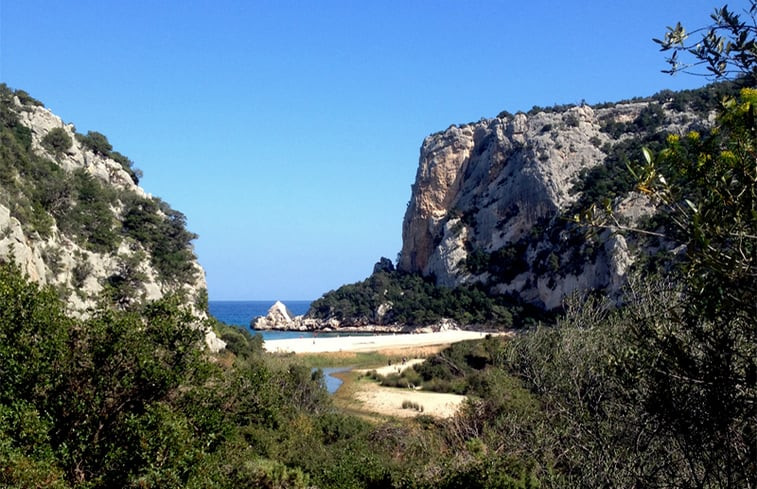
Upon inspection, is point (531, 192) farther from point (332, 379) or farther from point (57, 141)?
point (57, 141)

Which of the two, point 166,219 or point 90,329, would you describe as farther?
point 166,219

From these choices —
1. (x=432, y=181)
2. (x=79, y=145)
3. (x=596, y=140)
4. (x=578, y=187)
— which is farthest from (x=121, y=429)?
(x=432, y=181)

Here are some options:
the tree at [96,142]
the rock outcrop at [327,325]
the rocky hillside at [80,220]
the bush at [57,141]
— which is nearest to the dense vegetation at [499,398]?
the rocky hillside at [80,220]

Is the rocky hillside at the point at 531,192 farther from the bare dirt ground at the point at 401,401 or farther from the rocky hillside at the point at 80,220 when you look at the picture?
the rocky hillside at the point at 80,220

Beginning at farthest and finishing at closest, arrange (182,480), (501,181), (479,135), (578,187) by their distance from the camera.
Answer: (479,135) → (501,181) → (578,187) → (182,480)

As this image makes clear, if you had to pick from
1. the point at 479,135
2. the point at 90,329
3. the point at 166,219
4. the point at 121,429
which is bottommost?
the point at 121,429

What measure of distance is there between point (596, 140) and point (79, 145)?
5953 centimetres

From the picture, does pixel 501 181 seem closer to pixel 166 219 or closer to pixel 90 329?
pixel 166 219

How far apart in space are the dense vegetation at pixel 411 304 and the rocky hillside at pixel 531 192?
189cm

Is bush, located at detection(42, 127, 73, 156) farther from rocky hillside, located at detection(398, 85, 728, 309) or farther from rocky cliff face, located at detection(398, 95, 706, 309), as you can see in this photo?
rocky cliff face, located at detection(398, 95, 706, 309)

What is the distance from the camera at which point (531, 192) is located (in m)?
74.6

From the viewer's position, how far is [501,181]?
82438 mm

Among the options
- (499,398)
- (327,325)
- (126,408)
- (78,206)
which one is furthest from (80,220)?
(327,325)

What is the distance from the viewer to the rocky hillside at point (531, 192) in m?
64.8
